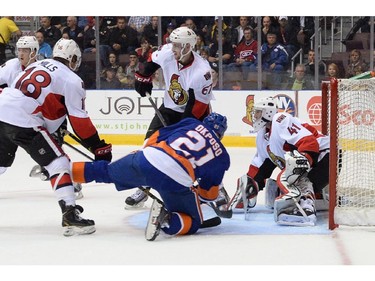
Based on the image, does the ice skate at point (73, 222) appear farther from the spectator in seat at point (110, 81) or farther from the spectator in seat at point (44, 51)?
the spectator in seat at point (44, 51)

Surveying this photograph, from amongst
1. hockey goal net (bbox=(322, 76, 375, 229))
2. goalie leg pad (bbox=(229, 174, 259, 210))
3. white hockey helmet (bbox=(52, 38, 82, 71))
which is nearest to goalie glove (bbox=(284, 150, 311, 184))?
hockey goal net (bbox=(322, 76, 375, 229))

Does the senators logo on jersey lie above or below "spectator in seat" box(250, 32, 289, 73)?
below

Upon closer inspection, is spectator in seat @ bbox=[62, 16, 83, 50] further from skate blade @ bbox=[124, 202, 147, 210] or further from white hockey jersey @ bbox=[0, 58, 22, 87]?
skate blade @ bbox=[124, 202, 147, 210]

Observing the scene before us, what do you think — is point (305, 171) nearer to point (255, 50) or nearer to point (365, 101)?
point (365, 101)

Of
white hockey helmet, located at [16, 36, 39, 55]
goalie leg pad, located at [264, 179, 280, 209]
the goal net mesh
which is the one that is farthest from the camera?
white hockey helmet, located at [16, 36, 39, 55]

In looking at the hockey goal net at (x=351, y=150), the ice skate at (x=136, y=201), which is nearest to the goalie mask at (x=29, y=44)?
the ice skate at (x=136, y=201)

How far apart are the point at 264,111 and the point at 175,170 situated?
0.90 m

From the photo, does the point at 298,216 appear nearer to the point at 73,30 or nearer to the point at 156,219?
the point at 156,219

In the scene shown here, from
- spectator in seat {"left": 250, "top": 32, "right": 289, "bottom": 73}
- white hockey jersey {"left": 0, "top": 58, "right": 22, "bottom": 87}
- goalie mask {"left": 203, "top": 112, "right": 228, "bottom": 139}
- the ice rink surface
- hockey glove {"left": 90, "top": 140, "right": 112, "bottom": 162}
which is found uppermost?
spectator in seat {"left": 250, "top": 32, "right": 289, "bottom": 73}

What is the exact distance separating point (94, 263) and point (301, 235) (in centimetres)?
117

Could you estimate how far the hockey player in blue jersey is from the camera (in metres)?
4.69

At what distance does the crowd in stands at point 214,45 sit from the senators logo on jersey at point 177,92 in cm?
316

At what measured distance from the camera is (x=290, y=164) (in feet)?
16.7

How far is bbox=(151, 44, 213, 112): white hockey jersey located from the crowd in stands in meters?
3.14
